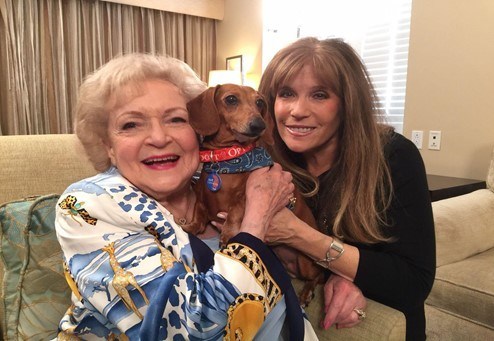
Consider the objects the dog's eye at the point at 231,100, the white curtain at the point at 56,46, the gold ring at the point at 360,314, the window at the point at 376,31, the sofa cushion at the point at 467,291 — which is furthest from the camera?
the white curtain at the point at 56,46

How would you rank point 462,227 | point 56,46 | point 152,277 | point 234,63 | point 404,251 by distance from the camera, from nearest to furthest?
point 152,277 < point 404,251 < point 462,227 < point 56,46 < point 234,63

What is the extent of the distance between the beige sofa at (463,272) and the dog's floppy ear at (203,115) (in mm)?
1326

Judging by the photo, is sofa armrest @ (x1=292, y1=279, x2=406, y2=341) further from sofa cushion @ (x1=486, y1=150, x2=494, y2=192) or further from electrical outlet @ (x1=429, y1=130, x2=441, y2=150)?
electrical outlet @ (x1=429, y1=130, x2=441, y2=150)

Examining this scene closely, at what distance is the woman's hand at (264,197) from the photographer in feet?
3.33

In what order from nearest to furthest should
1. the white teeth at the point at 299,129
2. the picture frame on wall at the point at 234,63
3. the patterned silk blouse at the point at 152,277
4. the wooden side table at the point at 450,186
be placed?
1. the patterned silk blouse at the point at 152,277
2. the white teeth at the point at 299,129
3. the wooden side table at the point at 450,186
4. the picture frame on wall at the point at 234,63

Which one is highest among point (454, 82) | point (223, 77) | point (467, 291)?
point (223, 77)

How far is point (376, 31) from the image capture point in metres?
3.35

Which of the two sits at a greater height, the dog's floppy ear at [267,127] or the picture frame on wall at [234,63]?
the picture frame on wall at [234,63]

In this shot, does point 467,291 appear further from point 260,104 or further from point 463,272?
point 260,104

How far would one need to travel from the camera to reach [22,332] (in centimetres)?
113

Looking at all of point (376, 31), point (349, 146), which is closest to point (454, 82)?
point (376, 31)

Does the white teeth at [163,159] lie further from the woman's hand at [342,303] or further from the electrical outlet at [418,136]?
the electrical outlet at [418,136]

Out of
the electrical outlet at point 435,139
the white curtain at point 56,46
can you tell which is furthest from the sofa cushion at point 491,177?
the white curtain at point 56,46

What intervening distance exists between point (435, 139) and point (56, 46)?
10.8ft
